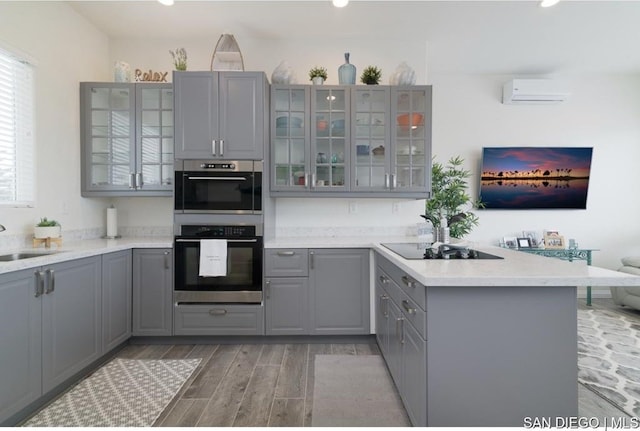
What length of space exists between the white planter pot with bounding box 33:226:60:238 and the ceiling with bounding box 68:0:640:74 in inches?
78.3

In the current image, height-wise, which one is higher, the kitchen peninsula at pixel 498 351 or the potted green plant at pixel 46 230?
the potted green plant at pixel 46 230

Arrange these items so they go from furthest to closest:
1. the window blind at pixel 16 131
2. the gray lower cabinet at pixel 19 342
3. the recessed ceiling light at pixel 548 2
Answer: the recessed ceiling light at pixel 548 2
the window blind at pixel 16 131
the gray lower cabinet at pixel 19 342

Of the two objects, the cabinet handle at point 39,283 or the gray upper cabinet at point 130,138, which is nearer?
the cabinet handle at point 39,283

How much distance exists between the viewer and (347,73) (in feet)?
10.5

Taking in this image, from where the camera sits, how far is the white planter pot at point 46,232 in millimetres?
2436

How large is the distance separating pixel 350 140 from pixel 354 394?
2171mm

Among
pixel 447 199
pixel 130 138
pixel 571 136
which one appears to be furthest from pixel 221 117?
pixel 571 136

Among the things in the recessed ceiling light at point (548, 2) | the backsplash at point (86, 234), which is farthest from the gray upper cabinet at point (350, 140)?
the backsplash at point (86, 234)

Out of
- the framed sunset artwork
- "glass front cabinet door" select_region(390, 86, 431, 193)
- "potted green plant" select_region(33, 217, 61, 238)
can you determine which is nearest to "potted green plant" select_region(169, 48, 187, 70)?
"potted green plant" select_region(33, 217, 61, 238)

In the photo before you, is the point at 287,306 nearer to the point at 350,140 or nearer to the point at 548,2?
the point at 350,140

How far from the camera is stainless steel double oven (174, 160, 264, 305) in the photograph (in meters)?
2.94

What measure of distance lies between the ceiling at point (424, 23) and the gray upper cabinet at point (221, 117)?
651 millimetres

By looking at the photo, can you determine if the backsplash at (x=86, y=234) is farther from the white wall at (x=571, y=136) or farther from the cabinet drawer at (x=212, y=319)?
the white wall at (x=571, y=136)

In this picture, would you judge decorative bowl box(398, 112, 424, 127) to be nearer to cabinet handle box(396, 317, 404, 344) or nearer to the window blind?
cabinet handle box(396, 317, 404, 344)
